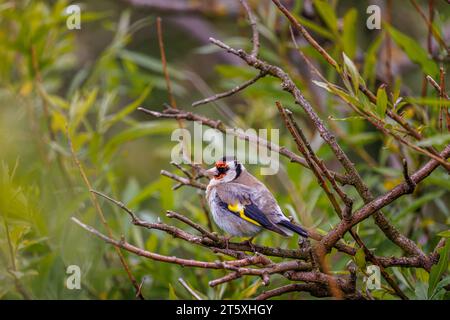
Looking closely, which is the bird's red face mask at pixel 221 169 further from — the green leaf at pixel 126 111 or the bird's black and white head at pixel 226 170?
the green leaf at pixel 126 111

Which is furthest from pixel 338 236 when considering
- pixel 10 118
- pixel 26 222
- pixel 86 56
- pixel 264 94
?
pixel 86 56

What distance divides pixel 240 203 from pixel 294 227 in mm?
674

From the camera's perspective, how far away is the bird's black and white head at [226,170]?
3.88m

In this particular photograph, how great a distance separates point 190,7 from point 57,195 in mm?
2393

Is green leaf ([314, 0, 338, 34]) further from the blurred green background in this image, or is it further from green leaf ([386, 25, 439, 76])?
green leaf ([386, 25, 439, 76])

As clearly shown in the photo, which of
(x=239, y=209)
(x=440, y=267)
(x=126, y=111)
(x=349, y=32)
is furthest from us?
(x=126, y=111)

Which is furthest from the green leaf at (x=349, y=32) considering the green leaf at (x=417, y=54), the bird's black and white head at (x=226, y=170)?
the bird's black and white head at (x=226, y=170)

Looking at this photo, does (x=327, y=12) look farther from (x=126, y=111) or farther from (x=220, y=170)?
(x=126, y=111)

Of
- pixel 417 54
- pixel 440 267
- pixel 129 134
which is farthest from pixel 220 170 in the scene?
pixel 440 267

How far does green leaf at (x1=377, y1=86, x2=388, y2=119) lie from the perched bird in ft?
2.58

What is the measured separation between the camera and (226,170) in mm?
3939

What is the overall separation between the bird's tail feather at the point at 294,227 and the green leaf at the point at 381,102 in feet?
2.07

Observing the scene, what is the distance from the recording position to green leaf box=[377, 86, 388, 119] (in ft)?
7.91
